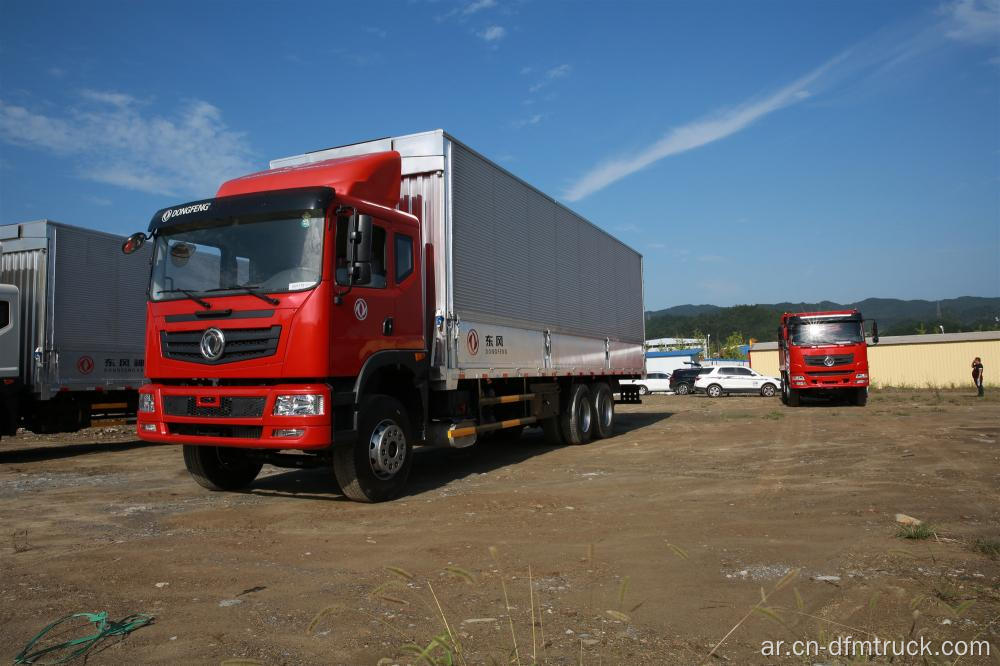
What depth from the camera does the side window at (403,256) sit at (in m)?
7.73

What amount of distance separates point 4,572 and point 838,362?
76.1 ft

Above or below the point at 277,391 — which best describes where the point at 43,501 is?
below

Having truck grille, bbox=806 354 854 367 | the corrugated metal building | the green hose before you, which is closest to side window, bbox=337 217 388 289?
the green hose

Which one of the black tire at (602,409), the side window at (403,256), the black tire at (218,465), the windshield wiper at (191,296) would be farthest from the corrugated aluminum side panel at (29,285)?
the black tire at (602,409)

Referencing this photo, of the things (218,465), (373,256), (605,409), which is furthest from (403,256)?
(605,409)

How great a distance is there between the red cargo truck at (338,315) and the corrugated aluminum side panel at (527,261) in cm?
5

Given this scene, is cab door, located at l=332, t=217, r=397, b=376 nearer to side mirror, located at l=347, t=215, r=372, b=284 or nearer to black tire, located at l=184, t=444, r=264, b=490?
side mirror, located at l=347, t=215, r=372, b=284

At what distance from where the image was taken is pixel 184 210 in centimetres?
737

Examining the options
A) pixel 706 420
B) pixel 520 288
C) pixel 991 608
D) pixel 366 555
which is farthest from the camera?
pixel 706 420

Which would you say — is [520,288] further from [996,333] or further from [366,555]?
[996,333]

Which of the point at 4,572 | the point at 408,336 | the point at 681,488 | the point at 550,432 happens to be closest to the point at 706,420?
the point at 550,432

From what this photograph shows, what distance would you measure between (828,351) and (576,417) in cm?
1388

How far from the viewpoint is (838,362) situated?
906 inches

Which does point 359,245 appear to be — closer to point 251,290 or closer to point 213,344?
point 251,290
